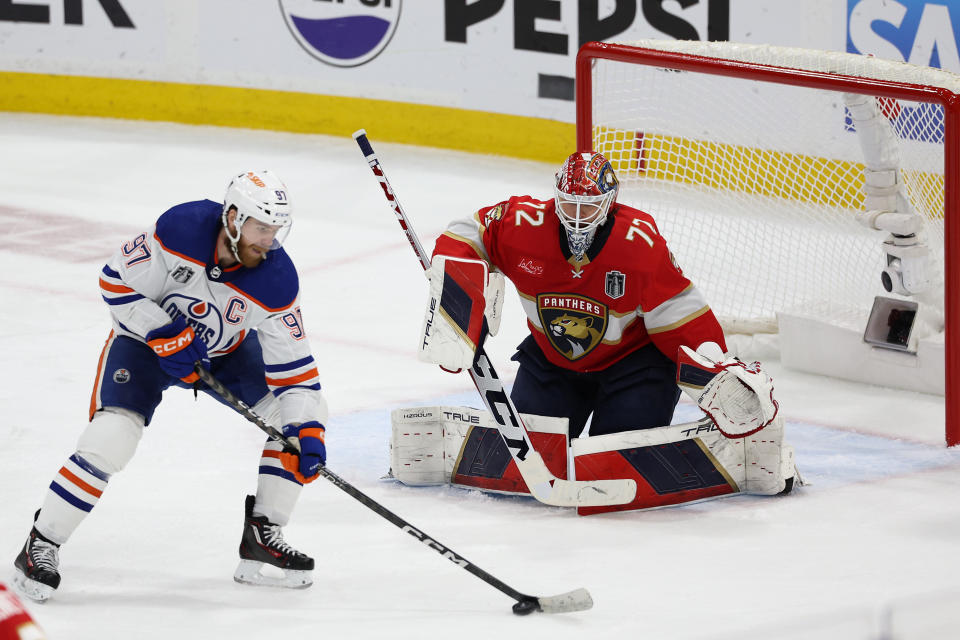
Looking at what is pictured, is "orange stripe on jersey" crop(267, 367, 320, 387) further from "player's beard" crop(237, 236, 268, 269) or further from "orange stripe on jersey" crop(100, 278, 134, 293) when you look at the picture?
"orange stripe on jersey" crop(100, 278, 134, 293)

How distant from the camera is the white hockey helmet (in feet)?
10.8

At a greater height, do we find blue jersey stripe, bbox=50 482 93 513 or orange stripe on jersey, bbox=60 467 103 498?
orange stripe on jersey, bbox=60 467 103 498

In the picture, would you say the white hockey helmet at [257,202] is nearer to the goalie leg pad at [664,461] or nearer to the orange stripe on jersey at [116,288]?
the orange stripe on jersey at [116,288]

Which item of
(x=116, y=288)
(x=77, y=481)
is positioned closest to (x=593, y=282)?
(x=116, y=288)

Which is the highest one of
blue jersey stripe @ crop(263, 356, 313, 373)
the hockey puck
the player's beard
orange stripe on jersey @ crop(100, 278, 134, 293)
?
the player's beard

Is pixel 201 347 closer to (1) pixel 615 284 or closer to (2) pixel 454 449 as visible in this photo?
(2) pixel 454 449

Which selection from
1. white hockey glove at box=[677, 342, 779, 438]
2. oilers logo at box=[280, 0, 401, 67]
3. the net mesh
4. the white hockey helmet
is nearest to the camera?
the white hockey helmet

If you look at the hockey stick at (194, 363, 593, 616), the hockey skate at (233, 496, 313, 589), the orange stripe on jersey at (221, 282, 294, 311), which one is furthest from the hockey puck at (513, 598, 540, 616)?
the orange stripe on jersey at (221, 282, 294, 311)

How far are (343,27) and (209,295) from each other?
5.03 metres

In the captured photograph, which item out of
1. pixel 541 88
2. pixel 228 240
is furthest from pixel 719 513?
pixel 541 88

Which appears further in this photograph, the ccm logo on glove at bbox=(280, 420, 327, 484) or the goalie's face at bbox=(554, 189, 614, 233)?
the goalie's face at bbox=(554, 189, 614, 233)

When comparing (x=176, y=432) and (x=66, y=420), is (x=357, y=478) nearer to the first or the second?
(x=176, y=432)

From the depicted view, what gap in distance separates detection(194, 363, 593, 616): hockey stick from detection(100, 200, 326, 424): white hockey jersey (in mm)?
74

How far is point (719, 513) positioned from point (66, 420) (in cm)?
196
